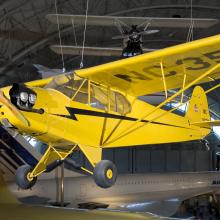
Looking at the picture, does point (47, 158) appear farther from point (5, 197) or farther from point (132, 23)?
point (132, 23)

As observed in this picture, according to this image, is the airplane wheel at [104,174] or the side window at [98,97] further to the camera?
the side window at [98,97]

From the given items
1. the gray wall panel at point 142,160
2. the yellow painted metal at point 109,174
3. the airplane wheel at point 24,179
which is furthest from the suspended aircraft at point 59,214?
the gray wall panel at point 142,160

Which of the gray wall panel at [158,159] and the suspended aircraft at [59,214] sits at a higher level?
the gray wall panel at [158,159]

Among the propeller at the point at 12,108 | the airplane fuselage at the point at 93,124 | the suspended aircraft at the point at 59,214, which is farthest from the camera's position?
the airplane fuselage at the point at 93,124

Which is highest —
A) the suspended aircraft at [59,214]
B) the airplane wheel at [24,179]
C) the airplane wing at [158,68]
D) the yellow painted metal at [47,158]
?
the airplane wing at [158,68]

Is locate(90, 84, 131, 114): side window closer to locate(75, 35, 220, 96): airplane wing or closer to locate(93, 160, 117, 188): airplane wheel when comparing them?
locate(75, 35, 220, 96): airplane wing

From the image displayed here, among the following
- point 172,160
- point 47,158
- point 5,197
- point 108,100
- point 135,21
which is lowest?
point 5,197

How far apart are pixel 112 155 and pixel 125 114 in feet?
76.0

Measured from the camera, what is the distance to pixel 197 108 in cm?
879

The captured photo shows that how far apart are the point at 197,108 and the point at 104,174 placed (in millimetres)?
3645

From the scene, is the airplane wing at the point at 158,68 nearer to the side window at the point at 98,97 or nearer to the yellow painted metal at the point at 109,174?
the side window at the point at 98,97

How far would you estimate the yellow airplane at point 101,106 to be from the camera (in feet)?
18.9

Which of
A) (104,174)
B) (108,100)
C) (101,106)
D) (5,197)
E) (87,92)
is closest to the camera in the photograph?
(104,174)

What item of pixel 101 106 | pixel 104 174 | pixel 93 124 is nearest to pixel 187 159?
pixel 101 106
